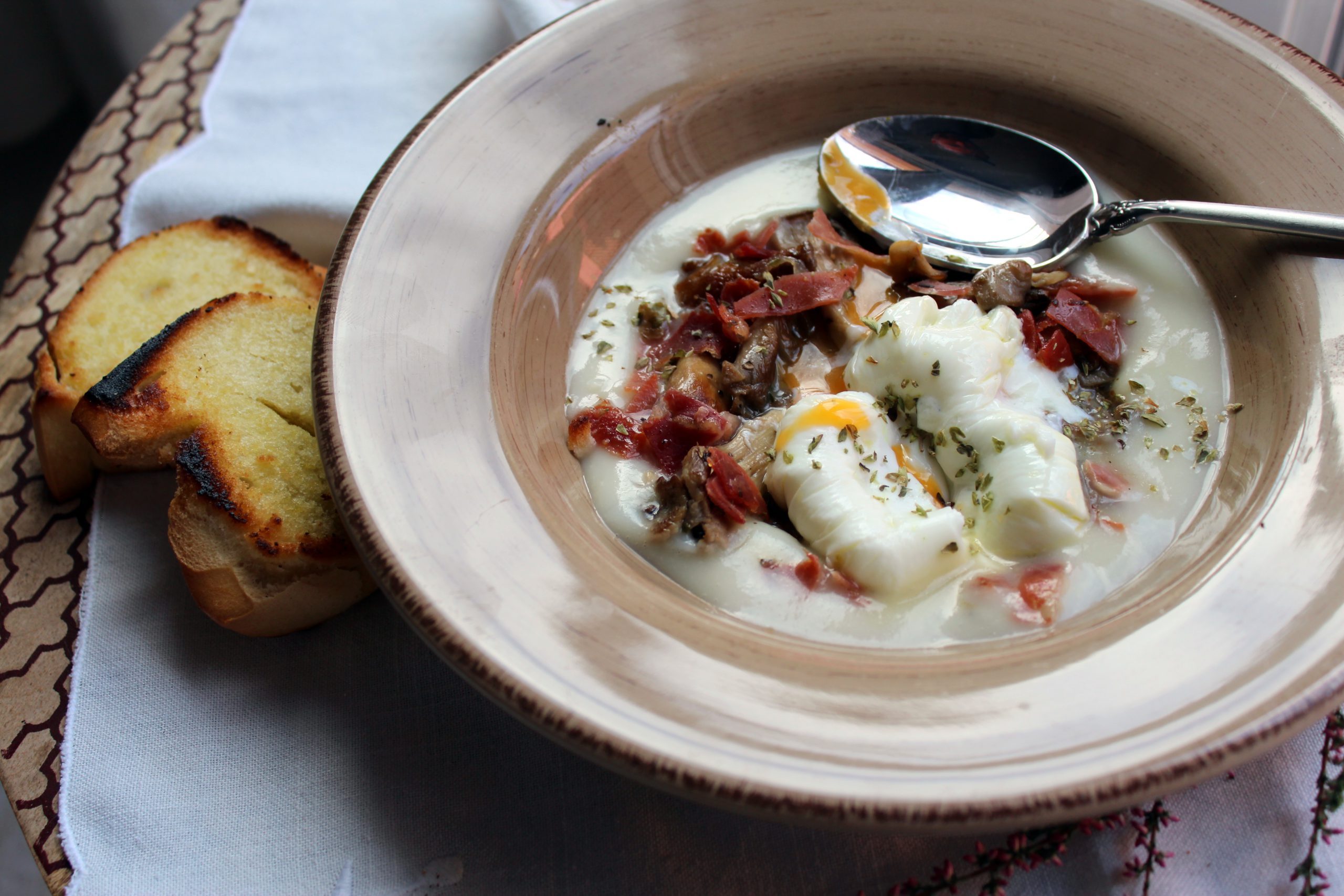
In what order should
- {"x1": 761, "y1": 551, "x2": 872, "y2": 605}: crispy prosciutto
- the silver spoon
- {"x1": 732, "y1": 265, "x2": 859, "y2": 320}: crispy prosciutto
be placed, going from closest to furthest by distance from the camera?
{"x1": 761, "y1": 551, "x2": 872, "y2": 605}: crispy prosciutto
{"x1": 732, "y1": 265, "x2": 859, "y2": 320}: crispy prosciutto
the silver spoon

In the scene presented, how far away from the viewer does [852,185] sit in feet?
8.72

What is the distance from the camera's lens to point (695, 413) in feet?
7.29

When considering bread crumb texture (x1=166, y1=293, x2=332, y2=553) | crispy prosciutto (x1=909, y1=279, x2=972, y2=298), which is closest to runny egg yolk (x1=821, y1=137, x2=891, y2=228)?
crispy prosciutto (x1=909, y1=279, x2=972, y2=298)

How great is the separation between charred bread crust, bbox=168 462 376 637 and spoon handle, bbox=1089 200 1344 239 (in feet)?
6.36

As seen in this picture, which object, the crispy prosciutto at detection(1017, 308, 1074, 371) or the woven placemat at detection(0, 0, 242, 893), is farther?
the crispy prosciutto at detection(1017, 308, 1074, 371)

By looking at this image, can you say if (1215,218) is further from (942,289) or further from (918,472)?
(918,472)

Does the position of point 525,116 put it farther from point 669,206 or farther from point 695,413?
point 695,413

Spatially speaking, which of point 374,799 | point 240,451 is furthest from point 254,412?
point 374,799

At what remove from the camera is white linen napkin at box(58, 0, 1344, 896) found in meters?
1.81

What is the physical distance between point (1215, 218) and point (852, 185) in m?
0.87

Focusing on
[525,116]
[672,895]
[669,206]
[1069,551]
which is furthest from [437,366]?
[1069,551]

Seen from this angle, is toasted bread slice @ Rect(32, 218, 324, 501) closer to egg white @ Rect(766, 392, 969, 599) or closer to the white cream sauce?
the white cream sauce

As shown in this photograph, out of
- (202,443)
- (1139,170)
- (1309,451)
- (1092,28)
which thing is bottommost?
(202,443)

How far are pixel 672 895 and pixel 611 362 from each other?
117cm
